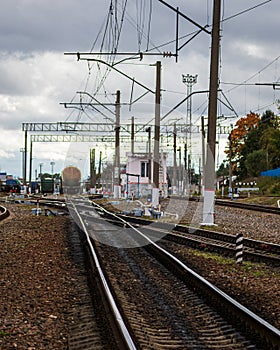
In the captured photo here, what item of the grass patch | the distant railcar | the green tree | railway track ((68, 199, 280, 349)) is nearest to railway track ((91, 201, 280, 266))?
railway track ((68, 199, 280, 349))

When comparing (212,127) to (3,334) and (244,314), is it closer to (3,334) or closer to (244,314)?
(244,314)

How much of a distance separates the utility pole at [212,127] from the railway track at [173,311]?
9670 millimetres

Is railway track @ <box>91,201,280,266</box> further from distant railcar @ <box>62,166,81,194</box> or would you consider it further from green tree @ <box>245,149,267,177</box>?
green tree @ <box>245,149,267,177</box>

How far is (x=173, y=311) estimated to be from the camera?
971 cm

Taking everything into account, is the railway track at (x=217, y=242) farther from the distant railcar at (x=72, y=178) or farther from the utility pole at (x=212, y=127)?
the distant railcar at (x=72, y=178)

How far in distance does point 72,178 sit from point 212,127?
44315 millimetres

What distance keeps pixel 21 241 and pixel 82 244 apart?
7.07ft

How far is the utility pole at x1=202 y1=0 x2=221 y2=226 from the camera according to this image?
25359 millimetres

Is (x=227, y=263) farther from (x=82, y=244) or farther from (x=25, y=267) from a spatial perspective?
(x=82, y=244)

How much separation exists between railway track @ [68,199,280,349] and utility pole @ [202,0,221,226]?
9.67 meters

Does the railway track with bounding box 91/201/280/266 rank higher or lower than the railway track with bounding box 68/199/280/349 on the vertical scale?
higher

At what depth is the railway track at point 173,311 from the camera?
7.68m

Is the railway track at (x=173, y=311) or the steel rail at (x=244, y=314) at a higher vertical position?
the steel rail at (x=244, y=314)

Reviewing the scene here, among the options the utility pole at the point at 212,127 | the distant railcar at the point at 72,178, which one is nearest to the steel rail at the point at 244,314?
the utility pole at the point at 212,127
